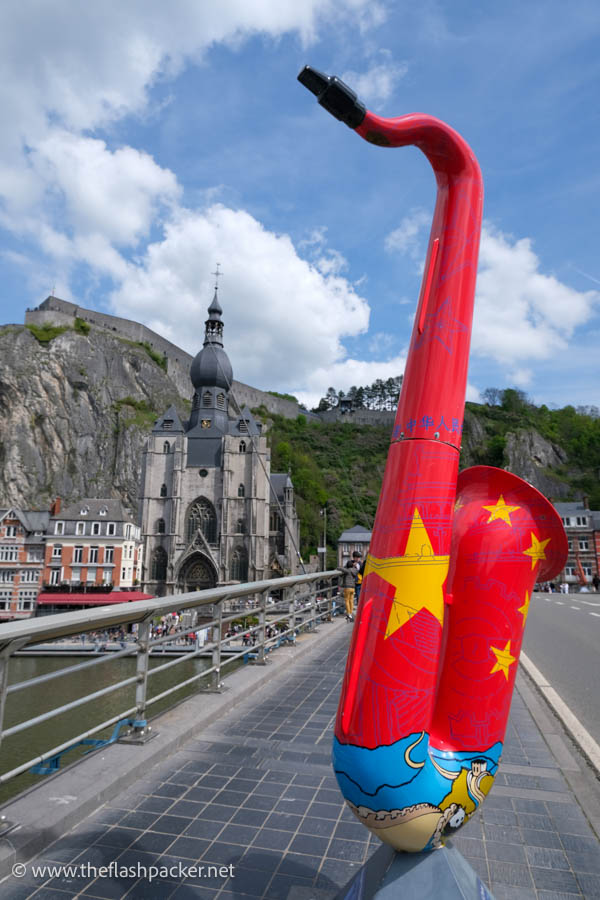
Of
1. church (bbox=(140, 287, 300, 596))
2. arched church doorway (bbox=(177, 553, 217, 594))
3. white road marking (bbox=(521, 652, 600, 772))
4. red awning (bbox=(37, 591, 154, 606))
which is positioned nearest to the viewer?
white road marking (bbox=(521, 652, 600, 772))

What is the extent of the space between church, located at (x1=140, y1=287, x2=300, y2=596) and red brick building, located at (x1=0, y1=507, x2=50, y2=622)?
954 cm

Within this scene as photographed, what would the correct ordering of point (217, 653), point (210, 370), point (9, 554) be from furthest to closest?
point (210, 370)
point (9, 554)
point (217, 653)

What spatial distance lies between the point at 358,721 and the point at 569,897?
1.68m

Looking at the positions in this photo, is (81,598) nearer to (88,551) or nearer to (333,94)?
(88,551)

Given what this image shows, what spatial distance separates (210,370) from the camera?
5894 centimetres

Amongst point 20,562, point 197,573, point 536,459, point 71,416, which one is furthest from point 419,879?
point 536,459

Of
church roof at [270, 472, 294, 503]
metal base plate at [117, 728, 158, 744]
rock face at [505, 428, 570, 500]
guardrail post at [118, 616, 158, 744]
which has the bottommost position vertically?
metal base plate at [117, 728, 158, 744]

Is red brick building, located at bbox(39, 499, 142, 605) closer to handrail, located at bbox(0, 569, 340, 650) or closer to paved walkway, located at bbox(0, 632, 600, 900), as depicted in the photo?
handrail, located at bbox(0, 569, 340, 650)

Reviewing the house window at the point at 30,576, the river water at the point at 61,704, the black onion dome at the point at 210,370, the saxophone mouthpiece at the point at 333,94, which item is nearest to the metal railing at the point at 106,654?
the river water at the point at 61,704

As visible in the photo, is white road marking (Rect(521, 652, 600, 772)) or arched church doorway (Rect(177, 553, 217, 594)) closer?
white road marking (Rect(521, 652, 600, 772))

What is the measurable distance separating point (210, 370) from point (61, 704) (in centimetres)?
5008

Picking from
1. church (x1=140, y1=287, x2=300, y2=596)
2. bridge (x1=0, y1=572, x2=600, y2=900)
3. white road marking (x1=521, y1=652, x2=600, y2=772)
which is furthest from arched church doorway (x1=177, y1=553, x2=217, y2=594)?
bridge (x1=0, y1=572, x2=600, y2=900)

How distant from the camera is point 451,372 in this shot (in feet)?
7.38

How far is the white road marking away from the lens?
470 centimetres
